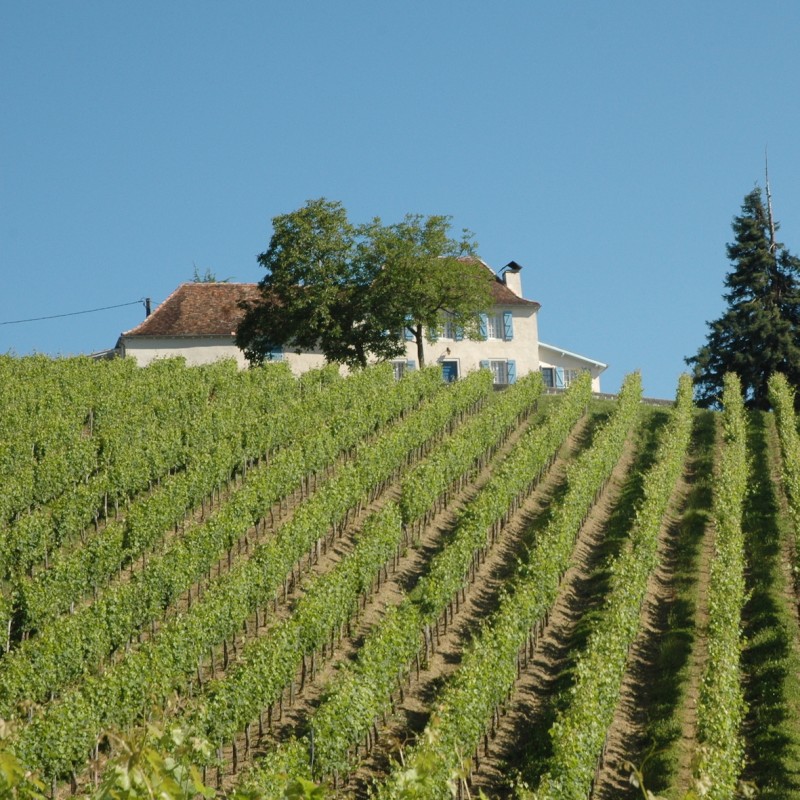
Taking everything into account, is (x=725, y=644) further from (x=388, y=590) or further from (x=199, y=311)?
(x=199, y=311)

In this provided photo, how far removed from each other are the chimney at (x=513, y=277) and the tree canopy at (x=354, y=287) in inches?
471

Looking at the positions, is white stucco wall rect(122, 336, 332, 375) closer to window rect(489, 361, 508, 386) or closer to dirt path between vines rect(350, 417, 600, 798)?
window rect(489, 361, 508, 386)

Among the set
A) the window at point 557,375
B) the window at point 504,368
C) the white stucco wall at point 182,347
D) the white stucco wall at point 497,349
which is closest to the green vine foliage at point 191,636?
the white stucco wall at point 182,347

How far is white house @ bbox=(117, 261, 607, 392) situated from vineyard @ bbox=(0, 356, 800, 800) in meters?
15.3

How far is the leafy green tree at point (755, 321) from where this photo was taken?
57.8m

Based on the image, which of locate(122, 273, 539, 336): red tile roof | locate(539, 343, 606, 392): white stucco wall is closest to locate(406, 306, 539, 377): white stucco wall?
locate(122, 273, 539, 336): red tile roof

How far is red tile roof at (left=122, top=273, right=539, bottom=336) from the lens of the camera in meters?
60.9

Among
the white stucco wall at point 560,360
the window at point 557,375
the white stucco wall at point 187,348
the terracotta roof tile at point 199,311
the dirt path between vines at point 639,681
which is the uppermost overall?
the terracotta roof tile at point 199,311

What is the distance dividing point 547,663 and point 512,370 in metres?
35.1

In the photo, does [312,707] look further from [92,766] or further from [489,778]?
[92,766]

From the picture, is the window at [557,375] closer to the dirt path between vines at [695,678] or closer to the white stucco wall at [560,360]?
the white stucco wall at [560,360]

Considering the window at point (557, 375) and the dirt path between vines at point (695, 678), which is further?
the window at point (557, 375)

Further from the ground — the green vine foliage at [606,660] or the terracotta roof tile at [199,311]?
the terracotta roof tile at [199,311]

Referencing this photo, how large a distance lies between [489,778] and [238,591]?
7053 millimetres
